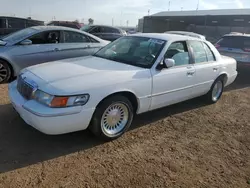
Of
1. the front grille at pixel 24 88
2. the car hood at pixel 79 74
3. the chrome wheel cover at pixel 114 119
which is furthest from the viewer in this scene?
the chrome wheel cover at pixel 114 119

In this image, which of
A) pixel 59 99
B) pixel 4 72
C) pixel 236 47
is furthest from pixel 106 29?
pixel 59 99

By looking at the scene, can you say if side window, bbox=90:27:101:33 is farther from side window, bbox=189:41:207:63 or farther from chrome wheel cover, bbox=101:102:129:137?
chrome wheel cover, bbox=101:102:129:137

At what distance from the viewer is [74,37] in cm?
700

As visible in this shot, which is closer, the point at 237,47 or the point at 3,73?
the point at 3,73

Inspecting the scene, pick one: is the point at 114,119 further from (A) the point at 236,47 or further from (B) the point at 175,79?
(A) the point at 236,47

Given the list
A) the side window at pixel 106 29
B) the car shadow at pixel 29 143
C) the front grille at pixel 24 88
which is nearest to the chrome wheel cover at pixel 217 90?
the car shadow at pixel 29 143

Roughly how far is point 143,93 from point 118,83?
0.53m

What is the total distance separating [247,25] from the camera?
32.1 meters

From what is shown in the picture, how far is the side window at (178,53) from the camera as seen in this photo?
4316mm

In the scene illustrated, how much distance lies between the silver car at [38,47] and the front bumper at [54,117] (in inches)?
123

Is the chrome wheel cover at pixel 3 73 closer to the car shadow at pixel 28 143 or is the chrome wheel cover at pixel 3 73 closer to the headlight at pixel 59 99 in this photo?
the car shadow at pixel 28 143

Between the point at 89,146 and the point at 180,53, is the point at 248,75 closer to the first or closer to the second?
the point at 180,53

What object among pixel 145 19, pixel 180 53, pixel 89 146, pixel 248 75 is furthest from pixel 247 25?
pixel 89 146

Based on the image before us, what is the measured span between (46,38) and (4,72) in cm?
136
